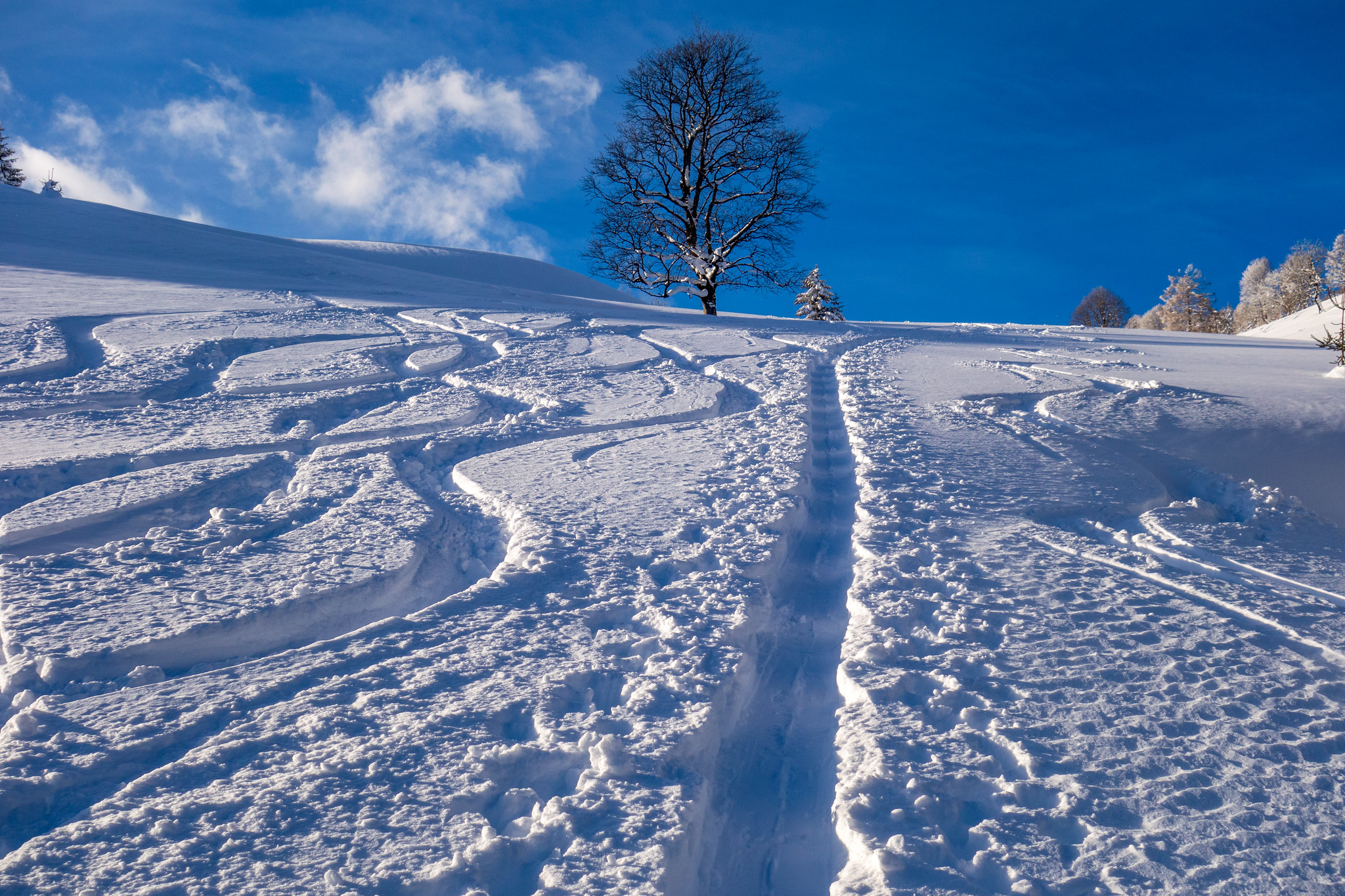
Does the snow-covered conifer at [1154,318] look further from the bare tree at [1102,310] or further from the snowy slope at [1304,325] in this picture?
the snowy slope at [1304,325]

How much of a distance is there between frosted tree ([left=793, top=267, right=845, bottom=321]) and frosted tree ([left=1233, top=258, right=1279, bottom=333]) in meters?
17.9

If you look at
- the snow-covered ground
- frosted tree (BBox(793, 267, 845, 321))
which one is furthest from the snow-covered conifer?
the snow-covered ground

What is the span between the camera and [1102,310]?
37.3m

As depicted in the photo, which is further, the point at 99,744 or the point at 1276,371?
the point at 1276,371

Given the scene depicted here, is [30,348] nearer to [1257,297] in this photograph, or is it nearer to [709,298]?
[709,298]

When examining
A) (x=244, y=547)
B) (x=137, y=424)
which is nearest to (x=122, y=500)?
(x=244, y=547)

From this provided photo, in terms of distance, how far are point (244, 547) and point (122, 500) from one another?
2.15 ft

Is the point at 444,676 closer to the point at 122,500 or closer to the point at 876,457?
the point at 122,500

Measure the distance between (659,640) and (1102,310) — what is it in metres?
42.5

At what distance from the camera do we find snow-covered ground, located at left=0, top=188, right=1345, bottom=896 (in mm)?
1320

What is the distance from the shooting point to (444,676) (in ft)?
5.73

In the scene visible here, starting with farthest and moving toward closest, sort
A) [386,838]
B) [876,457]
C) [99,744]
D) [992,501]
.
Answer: [876,457], [992,501], [99,744], [386,838]

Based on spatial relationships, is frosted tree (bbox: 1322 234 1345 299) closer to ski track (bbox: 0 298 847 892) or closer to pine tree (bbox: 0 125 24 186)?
ski track (bbox: 0 298 847 892)

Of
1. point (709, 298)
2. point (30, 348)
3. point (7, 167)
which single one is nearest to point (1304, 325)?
point (709, 298)
